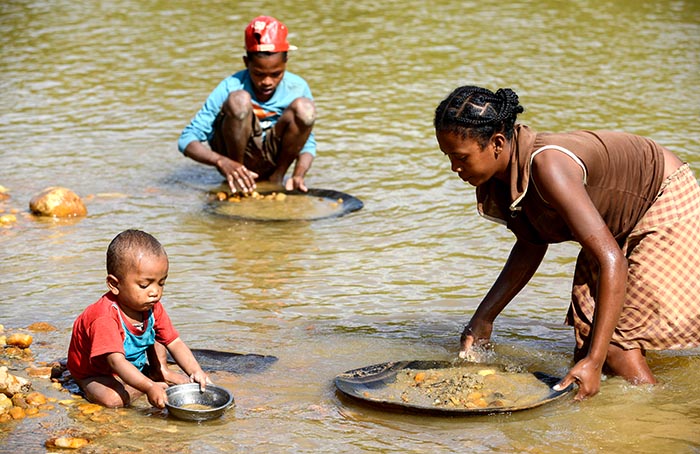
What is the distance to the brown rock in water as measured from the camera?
21.5 feet

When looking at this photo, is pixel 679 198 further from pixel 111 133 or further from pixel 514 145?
pixel 111 133

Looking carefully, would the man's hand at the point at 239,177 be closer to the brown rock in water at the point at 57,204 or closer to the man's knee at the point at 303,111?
the man's knee at the point at 303,111

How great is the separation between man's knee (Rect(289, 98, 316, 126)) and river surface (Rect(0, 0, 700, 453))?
592mm

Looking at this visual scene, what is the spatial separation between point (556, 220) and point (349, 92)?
621 cm

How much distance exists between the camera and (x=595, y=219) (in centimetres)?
374

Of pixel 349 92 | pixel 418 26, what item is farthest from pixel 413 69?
pixel 418 26

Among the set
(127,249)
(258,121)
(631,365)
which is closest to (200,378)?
(127,249)

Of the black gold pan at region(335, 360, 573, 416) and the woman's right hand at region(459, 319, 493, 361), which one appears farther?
the woman's right hand at region(459, 319, 493, 361)

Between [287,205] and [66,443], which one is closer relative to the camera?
[66,443]

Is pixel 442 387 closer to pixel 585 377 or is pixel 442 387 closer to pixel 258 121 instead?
pixel 585 377

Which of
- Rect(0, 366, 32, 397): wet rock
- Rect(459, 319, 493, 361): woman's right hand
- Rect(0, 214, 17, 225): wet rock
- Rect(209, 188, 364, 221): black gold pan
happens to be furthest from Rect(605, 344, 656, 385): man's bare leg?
Rect(0, 214, 17, 225): wet rock

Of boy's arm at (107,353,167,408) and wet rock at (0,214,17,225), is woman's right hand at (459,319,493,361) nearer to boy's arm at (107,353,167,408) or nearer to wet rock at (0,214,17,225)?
boy's arm at (107,353,167,408)

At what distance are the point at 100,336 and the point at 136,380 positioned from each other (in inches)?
8.6

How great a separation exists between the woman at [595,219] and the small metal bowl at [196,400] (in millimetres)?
1124
